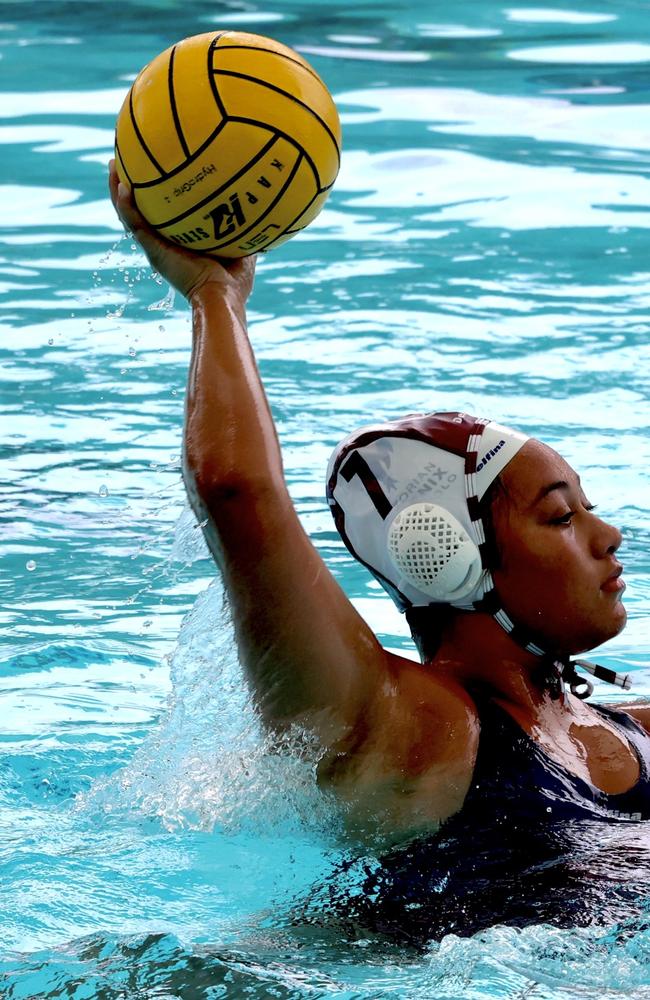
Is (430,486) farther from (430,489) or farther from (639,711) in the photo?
(639,711)

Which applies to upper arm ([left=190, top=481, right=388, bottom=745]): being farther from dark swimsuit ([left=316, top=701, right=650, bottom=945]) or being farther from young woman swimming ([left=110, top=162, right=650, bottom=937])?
dark swimsuit ([left=316, top=701, right=650, bottom=945])

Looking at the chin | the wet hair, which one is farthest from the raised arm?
the chin

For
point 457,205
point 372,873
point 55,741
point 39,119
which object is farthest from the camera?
point 39,119

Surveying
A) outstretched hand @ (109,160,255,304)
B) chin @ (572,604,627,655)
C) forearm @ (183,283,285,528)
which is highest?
outstretched hand @ (109,160,255,304)

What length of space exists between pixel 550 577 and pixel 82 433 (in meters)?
3.95

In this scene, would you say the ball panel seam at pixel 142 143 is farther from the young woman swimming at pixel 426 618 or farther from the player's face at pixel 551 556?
the player's face at pixel 551 556

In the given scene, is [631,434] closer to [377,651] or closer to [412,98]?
[377,651]

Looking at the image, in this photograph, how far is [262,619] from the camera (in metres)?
2.52

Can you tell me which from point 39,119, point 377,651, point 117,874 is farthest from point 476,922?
point 39,119

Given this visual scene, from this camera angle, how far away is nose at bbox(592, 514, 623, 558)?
2996mm

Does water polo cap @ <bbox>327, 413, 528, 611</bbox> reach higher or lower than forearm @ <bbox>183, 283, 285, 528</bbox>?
lower

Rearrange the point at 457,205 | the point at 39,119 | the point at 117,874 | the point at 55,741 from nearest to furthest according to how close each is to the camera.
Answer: the point at 117,874 → the point at 55,741 → the point at 457,205 → the point at 39,119

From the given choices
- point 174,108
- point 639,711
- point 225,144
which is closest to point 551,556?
point 639,711

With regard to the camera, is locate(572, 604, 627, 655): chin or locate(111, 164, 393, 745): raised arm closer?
locate(111, 164, 393, 745): raised arm
